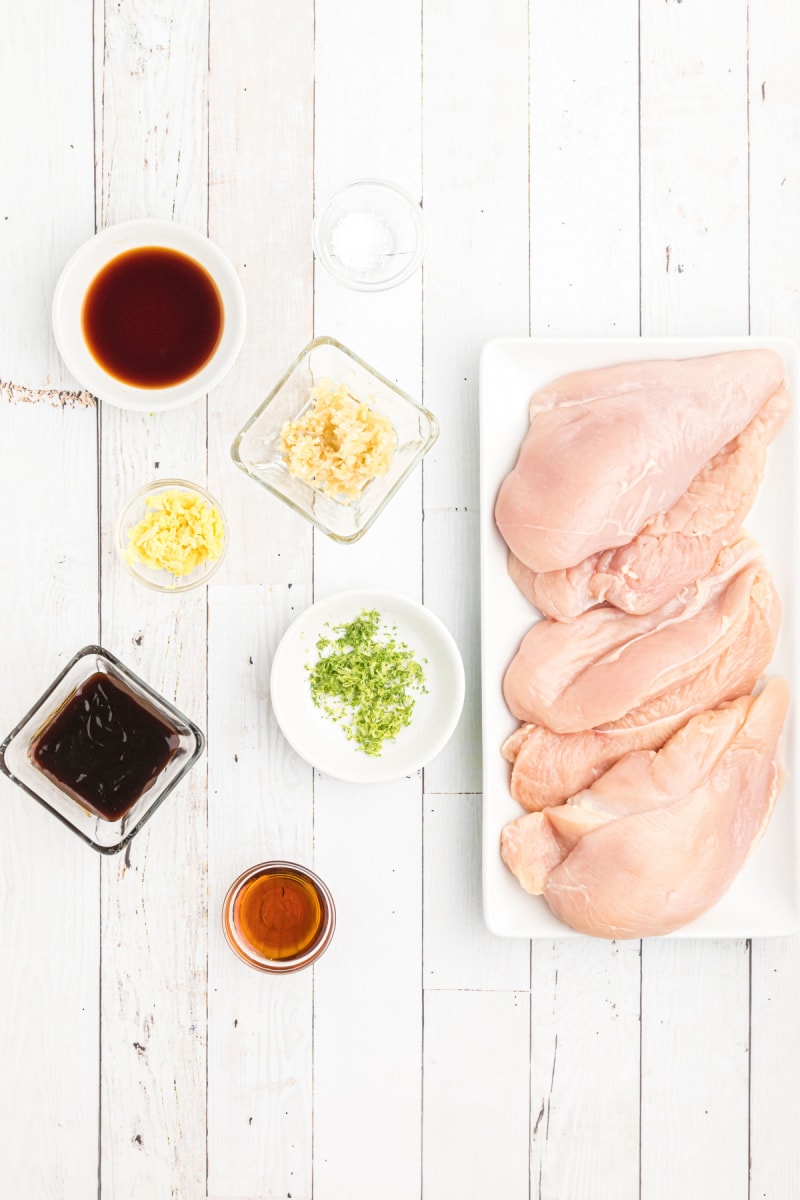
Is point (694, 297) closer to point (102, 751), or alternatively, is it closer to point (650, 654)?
point (650, 654)

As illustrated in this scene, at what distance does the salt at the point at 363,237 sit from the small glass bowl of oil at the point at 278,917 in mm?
973

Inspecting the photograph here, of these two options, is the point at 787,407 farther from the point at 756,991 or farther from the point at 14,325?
the point at 14,325

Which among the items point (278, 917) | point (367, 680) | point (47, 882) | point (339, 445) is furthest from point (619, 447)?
point (47, 882)

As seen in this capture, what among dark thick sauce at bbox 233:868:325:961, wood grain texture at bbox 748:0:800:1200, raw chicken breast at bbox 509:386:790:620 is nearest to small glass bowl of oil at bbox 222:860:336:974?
dark thick sauce at bbox 233:868:325:961

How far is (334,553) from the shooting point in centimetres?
147

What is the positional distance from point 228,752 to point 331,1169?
2.32 feet

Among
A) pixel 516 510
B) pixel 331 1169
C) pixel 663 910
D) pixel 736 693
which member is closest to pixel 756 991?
pixel 663 910

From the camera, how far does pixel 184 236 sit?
4.56ft

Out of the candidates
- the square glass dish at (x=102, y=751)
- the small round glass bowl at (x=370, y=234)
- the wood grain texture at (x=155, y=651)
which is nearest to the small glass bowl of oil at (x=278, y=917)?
the wood grain texture at (x=155, y=651)

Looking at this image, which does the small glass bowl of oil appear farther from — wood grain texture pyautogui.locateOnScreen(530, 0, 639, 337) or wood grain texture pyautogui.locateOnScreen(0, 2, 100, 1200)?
wood grain texture pyautogui.locateOnScreen(530, 0, 639, 337)

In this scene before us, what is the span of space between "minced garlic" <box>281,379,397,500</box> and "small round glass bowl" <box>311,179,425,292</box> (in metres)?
0.28

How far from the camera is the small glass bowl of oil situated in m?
1.39

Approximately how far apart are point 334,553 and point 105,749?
1.52ft

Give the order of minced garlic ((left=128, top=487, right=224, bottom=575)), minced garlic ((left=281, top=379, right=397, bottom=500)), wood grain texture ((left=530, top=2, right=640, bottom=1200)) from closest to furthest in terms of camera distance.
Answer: minced garlic ((left=281, top=379, right=397, bottom=500))
minced garlic ((left=128, top=487, right=224, bottom=575))
wood grain texture ((left=530, top=2, right=640, bottom=1200))
